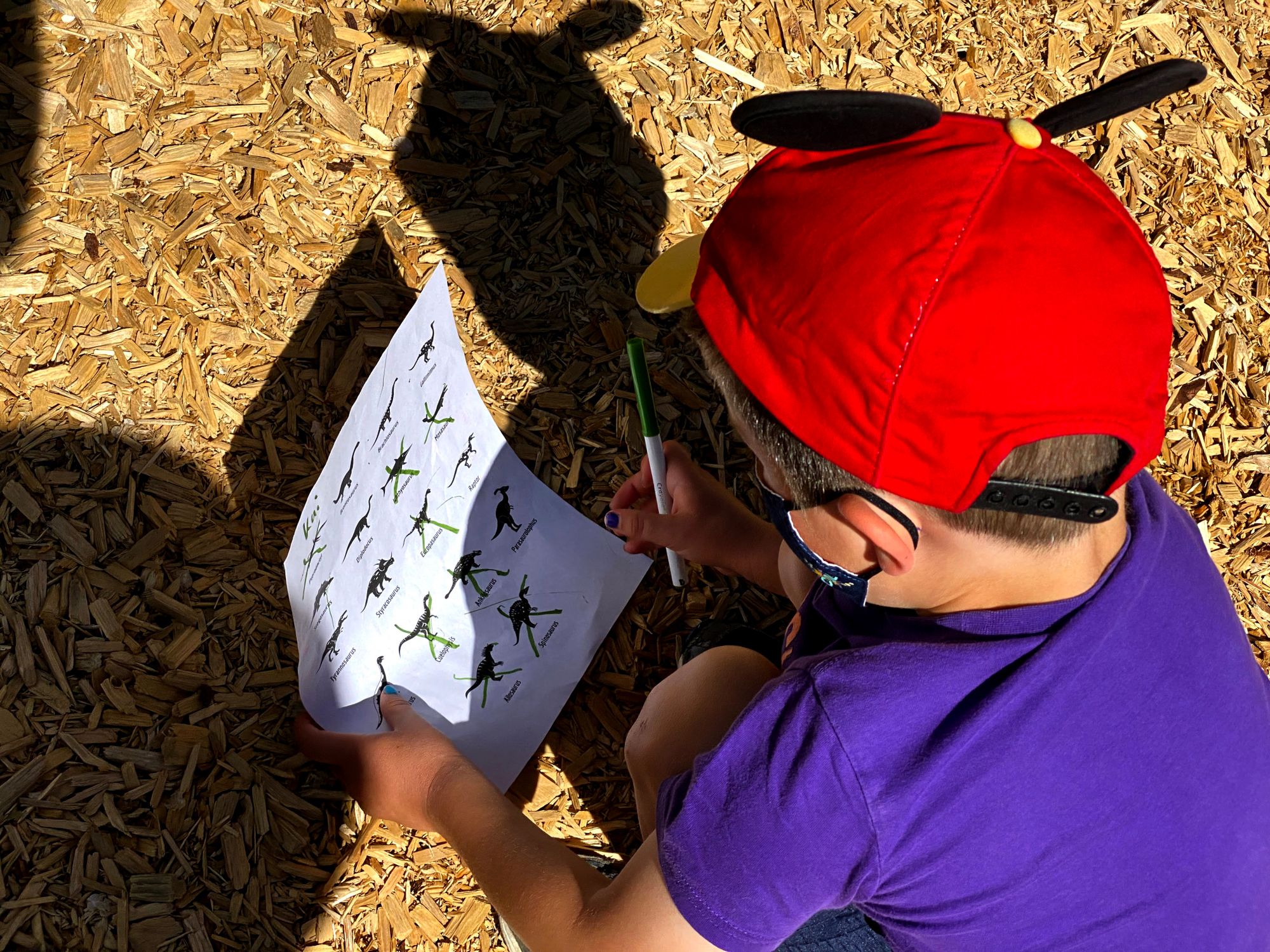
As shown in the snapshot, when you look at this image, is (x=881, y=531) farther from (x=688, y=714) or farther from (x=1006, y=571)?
(x=688, y=714)

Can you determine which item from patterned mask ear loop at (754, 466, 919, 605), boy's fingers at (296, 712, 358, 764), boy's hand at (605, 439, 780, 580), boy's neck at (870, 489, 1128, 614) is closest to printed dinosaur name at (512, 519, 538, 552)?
boy's hand at (605, 439, 780, 580)

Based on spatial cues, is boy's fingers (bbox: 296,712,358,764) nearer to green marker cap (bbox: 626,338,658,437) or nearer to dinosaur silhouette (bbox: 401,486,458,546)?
dinosaur silhouette (bbox: 401,486,458,546)

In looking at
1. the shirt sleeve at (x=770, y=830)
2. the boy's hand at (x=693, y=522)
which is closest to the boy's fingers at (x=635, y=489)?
the boy's hand at (x=693, y=522)

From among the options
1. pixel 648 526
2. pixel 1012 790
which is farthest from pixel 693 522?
pixel 1012 790

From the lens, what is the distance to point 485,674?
1360 mm

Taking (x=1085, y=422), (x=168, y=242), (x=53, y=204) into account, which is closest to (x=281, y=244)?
(x=168, y=242)

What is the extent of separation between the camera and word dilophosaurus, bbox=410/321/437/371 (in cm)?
132

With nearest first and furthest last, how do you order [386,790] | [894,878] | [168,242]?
[894,878], [386,790], [168,242]

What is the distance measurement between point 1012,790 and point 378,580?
83 cm

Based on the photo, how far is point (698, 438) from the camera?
1.59 meters

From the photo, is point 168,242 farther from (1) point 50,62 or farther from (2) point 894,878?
(2) point 894,878

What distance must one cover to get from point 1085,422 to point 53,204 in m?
1.50

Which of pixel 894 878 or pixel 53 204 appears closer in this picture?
pixel 894 878

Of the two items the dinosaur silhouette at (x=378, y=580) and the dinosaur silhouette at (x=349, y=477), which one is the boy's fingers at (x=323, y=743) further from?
the dinosaur silhouette at (x=349, y=477)
